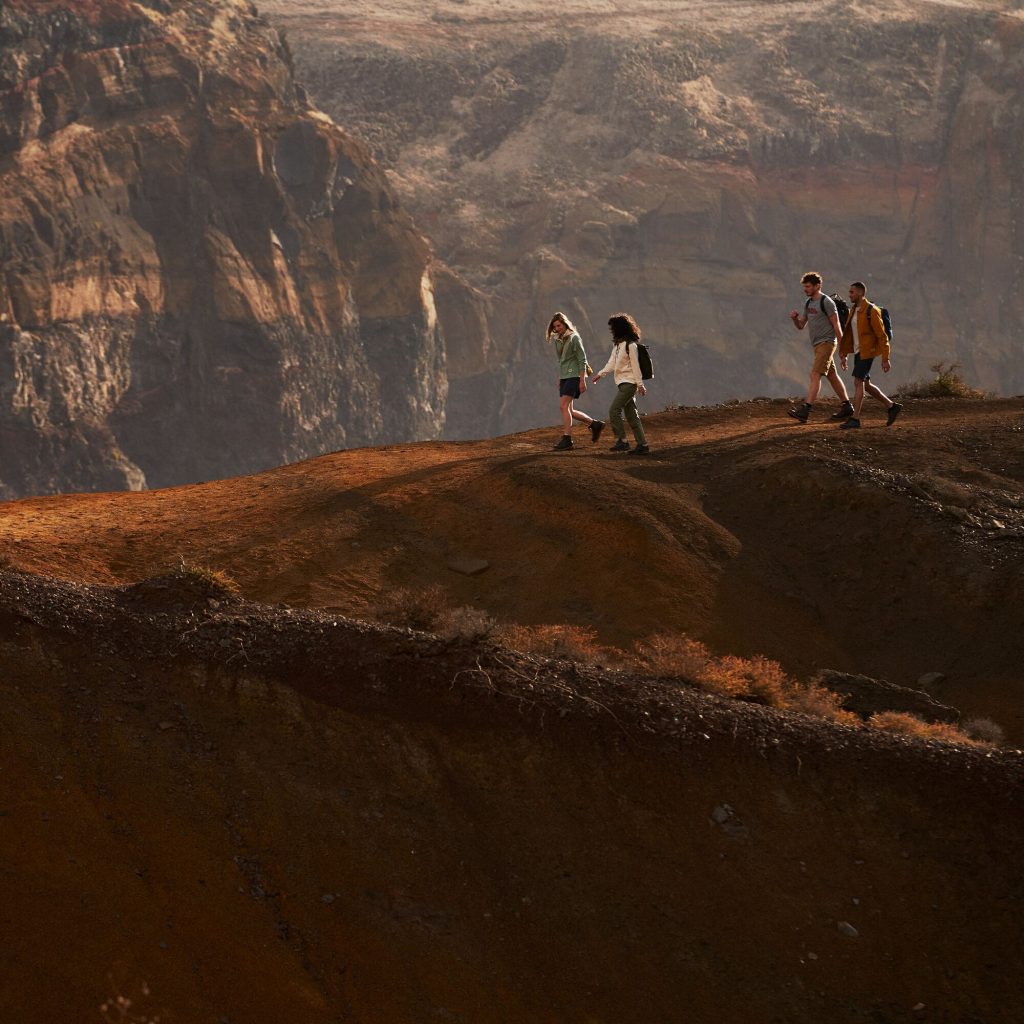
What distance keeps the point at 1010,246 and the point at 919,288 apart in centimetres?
705

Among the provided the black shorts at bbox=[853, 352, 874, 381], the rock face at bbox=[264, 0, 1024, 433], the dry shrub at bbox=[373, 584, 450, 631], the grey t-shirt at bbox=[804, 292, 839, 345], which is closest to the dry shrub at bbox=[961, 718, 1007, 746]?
the dry shrub at bbox=[373, 584, 450, 631]

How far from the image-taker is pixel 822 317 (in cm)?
1658

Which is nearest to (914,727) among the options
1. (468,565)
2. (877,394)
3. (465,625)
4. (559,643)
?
(559,643)

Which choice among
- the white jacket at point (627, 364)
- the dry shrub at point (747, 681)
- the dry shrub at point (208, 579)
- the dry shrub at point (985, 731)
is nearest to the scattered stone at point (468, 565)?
the dry shrub at point (747, 681)

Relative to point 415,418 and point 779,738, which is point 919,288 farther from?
point 779,738

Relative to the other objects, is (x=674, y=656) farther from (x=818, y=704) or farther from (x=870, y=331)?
(x=870, y=331)

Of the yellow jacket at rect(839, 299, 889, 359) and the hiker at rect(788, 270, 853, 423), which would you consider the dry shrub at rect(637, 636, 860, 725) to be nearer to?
the hiker at rect(788, 270, 853, 423)

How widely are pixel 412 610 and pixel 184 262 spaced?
249ft

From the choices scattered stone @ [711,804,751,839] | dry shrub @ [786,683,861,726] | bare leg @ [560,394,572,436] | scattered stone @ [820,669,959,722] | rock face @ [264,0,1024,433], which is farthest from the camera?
rock face @ [264,0,1024,433]

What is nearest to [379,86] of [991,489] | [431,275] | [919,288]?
[431,275]

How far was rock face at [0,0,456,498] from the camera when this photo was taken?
2968 inches

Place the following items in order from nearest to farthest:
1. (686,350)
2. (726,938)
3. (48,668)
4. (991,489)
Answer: (726,938)
(48,668)
(991,489)
(686,350)

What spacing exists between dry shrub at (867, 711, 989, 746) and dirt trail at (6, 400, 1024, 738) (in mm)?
1169

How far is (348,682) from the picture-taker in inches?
350
